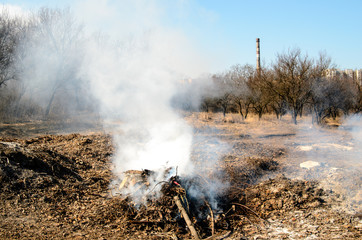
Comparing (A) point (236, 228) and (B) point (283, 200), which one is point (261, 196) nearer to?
(B) point (283, 200)

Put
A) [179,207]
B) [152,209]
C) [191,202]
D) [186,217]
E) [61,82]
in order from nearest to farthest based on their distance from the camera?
[186,217], [179,207], [152,209], [191,202], [61,82]

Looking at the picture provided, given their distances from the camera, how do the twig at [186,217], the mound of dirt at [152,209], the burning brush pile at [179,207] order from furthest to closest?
the burning brush pile at [179,207]
the mound of dirt at [152,209]
the twig at [186,217]

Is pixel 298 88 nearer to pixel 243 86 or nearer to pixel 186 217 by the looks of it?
pixel 243 86

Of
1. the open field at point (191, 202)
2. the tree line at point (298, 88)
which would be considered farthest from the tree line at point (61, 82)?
the open field at point (191, 202)

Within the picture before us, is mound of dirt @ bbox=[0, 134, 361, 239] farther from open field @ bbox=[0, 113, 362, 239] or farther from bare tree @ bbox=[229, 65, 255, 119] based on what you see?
bare tree @ bbox=[229, 65, 255, 119]

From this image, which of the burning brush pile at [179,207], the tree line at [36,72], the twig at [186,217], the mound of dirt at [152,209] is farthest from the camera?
the tree line at [36,72]

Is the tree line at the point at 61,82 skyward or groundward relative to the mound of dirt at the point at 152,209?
skyward

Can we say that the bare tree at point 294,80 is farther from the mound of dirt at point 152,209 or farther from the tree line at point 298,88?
the mound of dirt at point 152,209

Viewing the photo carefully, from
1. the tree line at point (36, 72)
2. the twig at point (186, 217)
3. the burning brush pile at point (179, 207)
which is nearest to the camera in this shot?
the twig at point (186, 217)

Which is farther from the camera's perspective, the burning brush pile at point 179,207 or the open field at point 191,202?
the burning brush pile at point 179,207

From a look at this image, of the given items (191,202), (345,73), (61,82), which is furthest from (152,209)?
(345,73)

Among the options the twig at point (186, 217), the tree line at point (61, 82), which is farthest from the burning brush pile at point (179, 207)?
the tree line at point (61, 82)

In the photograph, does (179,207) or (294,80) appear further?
(294,80)

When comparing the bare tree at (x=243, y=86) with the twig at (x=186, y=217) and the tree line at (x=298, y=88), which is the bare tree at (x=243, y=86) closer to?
the tree line at (x=298, y=88)
